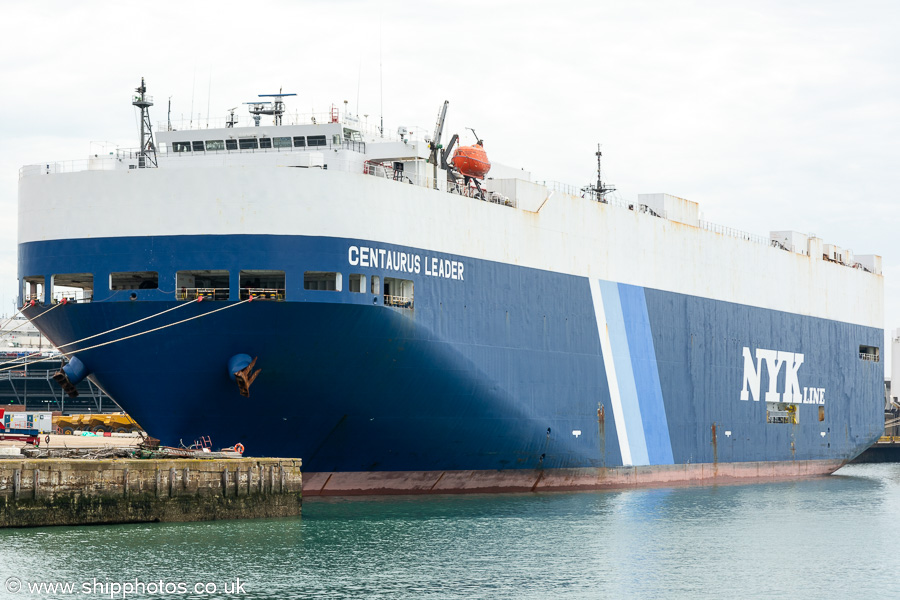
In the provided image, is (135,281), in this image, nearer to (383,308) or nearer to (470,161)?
(383,308)

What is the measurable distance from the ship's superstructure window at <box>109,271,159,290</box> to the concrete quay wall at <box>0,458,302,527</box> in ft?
17.9

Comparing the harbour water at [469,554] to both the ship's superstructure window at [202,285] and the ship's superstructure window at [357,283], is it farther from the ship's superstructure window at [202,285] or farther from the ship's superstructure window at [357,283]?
the ship's superstructure window at [202,285]

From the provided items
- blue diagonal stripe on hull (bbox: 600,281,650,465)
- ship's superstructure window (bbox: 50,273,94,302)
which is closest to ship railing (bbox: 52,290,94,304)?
ship's superstructure window (bbox: 50,273,94,302)

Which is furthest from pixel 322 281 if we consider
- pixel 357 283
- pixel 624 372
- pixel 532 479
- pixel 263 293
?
pixel 624 372

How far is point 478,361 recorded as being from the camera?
32.1 metres

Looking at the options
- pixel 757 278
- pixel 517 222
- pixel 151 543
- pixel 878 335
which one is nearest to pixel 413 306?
pixel 517 222

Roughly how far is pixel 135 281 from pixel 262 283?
3.41 meters

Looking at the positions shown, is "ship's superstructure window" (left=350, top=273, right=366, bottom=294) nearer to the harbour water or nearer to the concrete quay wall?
the concrete quay wall

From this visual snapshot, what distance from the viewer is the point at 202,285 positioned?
29078 millimetres

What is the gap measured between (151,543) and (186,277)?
7.58 metres

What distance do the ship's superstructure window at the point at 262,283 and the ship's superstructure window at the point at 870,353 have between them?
33.4m

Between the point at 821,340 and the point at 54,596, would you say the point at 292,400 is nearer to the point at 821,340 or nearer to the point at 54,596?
the point at 54,596

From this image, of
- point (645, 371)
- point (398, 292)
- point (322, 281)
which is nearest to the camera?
point (322, 281)

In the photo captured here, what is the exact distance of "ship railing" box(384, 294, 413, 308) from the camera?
98.3 ft
